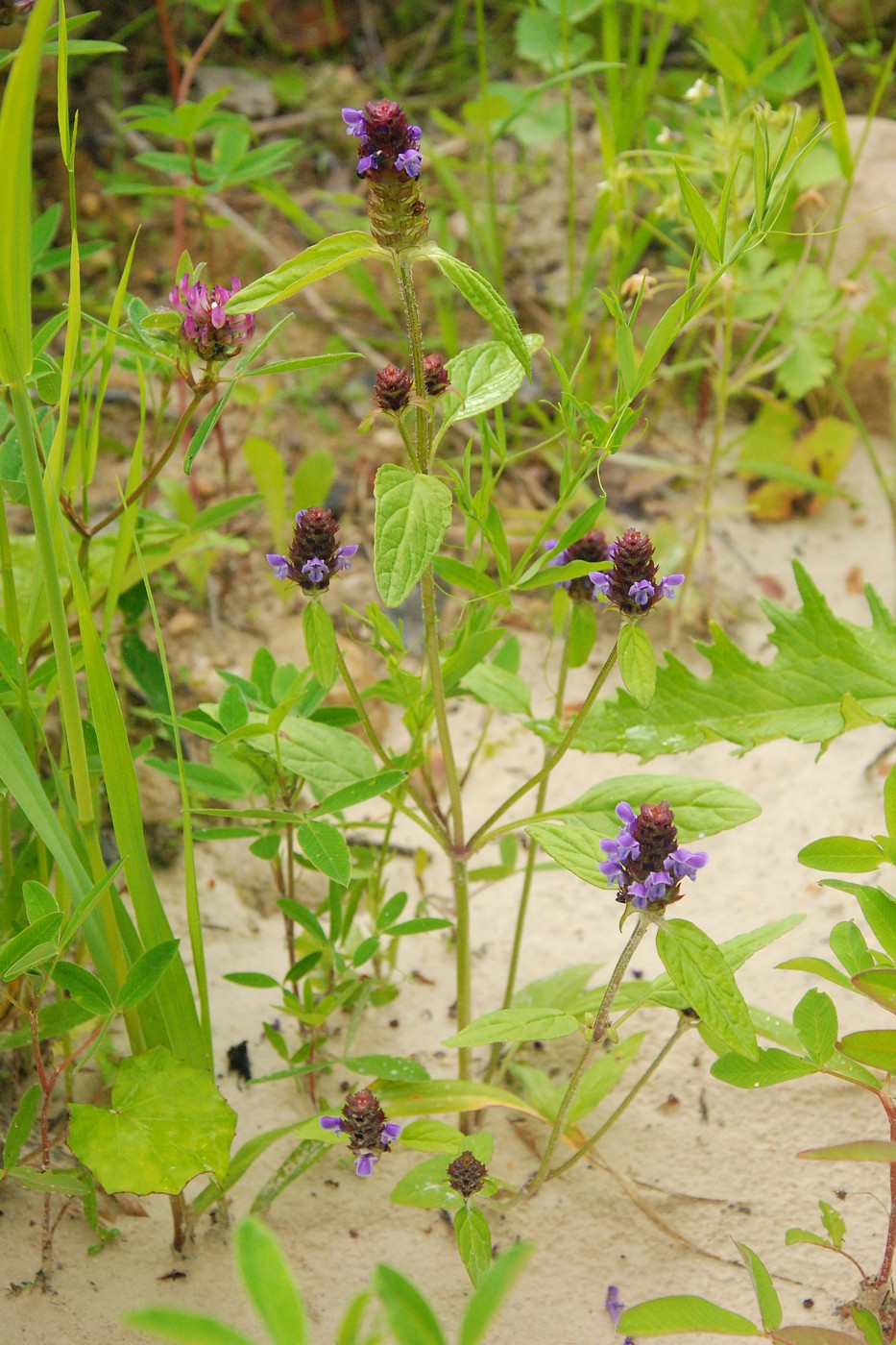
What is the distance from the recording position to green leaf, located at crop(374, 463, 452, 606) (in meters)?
0.99

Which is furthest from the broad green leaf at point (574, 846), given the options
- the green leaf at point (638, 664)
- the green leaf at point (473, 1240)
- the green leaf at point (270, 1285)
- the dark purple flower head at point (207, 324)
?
the dark purple flower head at point (207, 324)

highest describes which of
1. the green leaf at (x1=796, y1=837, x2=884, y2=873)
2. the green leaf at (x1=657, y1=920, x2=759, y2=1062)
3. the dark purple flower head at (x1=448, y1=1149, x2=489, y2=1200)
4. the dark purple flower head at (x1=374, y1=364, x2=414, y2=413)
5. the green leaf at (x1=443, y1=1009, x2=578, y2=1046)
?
the dark purple flower head at (x1=374, y1=364, x2=414, y2=413)

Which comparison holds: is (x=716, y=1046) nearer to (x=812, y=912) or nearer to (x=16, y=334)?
(x=812, y=912)

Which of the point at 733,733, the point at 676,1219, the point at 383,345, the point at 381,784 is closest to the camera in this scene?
the point at 381,784

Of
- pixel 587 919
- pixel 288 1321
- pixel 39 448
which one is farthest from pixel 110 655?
pixel 288 1321

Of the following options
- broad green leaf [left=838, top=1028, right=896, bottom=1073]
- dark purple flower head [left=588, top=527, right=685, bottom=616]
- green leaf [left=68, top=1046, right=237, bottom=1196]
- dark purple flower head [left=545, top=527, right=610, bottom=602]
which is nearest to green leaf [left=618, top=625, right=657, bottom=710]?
dark purple flower head [left=588, top=527, right=685, bottom=616]

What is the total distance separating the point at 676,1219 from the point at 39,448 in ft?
3.82

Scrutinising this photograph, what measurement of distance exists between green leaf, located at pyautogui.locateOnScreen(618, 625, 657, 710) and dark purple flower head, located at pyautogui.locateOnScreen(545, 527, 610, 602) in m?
0.25

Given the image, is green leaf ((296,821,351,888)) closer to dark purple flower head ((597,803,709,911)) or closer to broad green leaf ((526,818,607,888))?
broad green leaf ((526,818,607,888))

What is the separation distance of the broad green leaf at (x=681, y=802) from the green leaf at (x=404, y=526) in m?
0.37

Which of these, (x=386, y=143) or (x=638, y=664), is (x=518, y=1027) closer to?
(x=638, y=664)

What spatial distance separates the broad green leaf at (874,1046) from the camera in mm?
1063

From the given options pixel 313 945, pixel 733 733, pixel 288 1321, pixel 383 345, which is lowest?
pixel 288 1321

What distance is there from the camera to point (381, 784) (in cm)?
122
